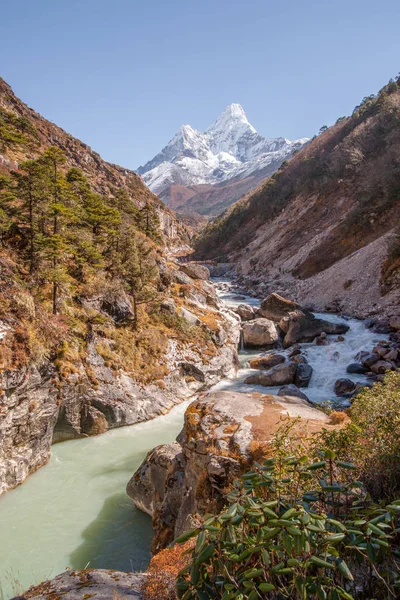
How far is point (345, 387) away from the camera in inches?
730

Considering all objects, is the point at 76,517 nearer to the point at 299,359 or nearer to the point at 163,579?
the point at 163,579

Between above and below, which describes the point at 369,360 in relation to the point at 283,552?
below

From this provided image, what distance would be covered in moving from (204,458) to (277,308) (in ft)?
77.3

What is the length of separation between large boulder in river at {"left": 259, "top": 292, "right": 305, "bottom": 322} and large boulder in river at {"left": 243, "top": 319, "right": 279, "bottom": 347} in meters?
3.34

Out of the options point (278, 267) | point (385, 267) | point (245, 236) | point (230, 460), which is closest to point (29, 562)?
point (230, 460)

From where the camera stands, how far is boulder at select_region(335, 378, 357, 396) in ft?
60.1

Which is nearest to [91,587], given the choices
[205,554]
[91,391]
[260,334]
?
[205,554]

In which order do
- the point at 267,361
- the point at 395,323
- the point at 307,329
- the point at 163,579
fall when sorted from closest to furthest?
the point at 163,579 → the point at 267,361 → the point at 395,323 → the point at 307,329

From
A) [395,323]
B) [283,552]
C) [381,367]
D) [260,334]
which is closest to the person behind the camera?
[283,552]

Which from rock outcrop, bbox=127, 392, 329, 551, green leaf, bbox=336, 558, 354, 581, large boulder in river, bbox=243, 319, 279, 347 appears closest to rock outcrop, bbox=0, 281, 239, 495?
large boulder in river, bbox=243, 319, 279, 347

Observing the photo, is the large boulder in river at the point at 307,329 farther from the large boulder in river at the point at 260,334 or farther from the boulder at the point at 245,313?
the boulder at the point at 245,313

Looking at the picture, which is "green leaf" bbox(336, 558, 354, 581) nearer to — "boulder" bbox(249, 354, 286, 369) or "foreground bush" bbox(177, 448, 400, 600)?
"foreground bush" bbox(177, 448, 400, 600)

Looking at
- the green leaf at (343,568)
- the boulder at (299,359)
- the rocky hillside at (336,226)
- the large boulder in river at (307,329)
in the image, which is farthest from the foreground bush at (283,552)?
the rocky hillside at (336,226)

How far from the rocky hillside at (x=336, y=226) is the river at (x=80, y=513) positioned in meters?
23.5
